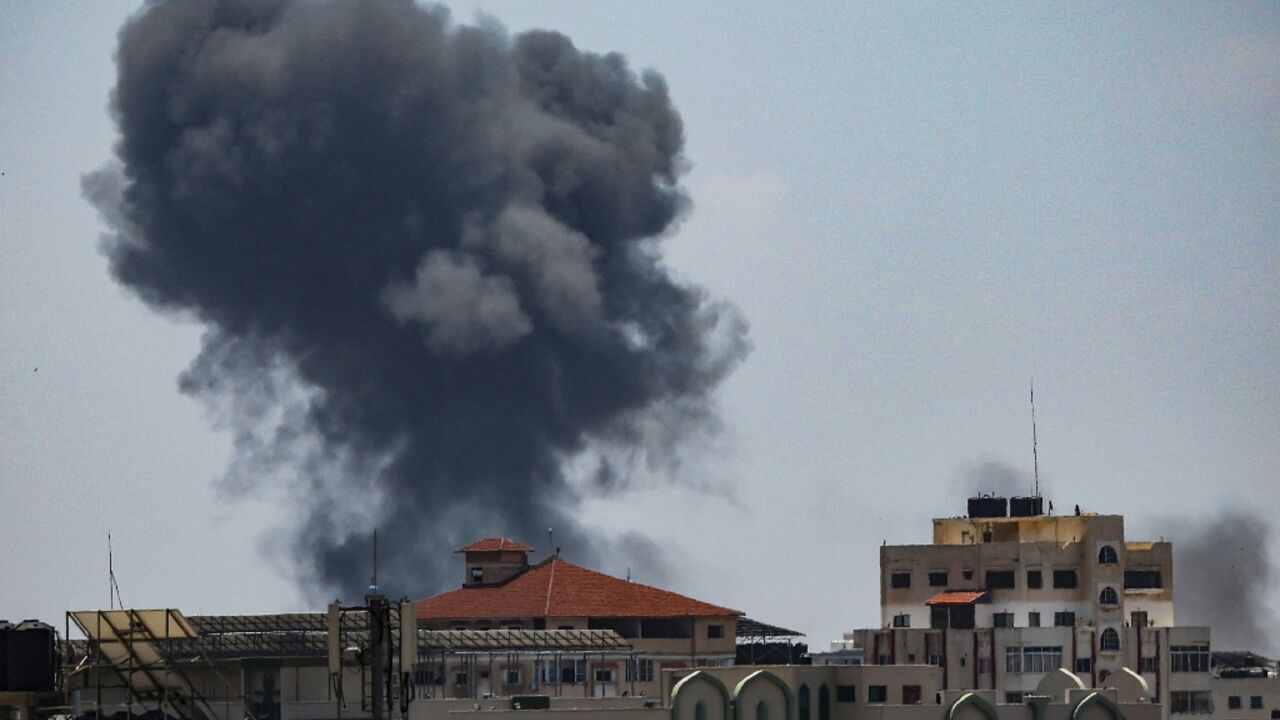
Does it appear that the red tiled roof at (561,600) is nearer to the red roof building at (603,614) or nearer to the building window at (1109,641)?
the red roof building at (603,614)

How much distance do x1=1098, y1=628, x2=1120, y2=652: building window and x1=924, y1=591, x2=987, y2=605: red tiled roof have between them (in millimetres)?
6713

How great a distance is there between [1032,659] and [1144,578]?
1072 cm

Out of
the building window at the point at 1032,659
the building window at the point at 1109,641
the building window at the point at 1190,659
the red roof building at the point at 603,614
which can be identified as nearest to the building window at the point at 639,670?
the red roof building at the point at 603,614

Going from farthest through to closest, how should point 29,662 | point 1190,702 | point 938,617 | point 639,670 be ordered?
1. point 938,617
2. point 1190,702
3. point 639,670
4. point 29,662

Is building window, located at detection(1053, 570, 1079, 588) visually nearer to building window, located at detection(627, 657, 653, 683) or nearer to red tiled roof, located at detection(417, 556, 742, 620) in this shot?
red tiled roof, located at detection(417, 556, 742, 620)

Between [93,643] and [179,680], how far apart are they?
11.3 feet

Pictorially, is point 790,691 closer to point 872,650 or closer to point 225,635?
point 225,635

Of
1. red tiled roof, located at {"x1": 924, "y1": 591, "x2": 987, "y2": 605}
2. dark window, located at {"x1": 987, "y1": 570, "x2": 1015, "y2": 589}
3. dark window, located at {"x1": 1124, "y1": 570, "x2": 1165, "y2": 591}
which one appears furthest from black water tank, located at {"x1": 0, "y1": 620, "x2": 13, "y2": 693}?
dark window, located at {"x1": 1124, "y1": 570, "x2": 1165, "y2": 591}

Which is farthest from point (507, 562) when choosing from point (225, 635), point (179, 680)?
point (179, 680)

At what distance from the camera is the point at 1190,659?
154 m

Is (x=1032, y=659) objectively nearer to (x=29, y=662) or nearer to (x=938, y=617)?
(x=938, y=617)

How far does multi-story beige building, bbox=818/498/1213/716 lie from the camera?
15350 cm

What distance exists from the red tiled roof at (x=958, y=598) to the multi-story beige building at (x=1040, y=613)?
0.36 ft

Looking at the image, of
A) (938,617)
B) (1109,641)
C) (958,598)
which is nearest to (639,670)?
(938,617)
